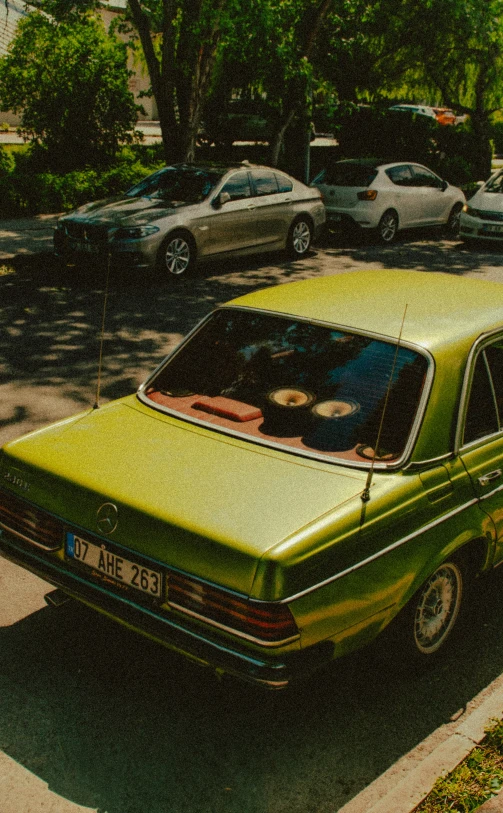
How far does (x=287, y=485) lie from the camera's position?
336 cm

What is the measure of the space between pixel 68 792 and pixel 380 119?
2570cm

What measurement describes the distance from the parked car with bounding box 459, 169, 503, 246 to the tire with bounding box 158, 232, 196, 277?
637 centimetres

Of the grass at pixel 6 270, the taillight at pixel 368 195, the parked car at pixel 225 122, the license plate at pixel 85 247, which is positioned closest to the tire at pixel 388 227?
the taillight at pixel 368 195

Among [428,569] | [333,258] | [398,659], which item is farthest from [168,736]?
[333,258]

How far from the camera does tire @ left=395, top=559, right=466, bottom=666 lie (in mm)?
3594

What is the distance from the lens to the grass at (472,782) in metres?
3.04

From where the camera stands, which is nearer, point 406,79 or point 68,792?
point 68,792

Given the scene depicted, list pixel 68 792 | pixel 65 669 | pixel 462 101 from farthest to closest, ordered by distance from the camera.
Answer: pixel 462 101, pixel 65 669, pixel 68 792

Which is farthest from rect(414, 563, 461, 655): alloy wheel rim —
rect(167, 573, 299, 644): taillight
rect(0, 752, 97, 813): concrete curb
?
rect(0, 752, 97, 813): concrete curb

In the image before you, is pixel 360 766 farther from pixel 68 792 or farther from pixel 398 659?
pixel 68 792

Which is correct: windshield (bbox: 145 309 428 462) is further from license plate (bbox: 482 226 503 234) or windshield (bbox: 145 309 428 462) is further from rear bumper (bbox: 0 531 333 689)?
license plate (bbox: 482 226 503 234)

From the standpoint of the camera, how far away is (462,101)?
28266mm

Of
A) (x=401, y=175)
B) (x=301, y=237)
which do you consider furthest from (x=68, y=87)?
(x=401, y=175)

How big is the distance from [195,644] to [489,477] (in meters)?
1.62
